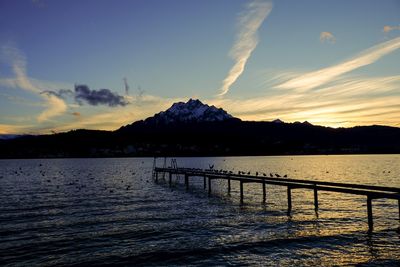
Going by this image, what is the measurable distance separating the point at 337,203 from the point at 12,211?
2982 cm

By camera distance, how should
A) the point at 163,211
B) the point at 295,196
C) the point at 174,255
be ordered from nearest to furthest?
the point at 174,255 < the point at 163,211 < the point at 295,196

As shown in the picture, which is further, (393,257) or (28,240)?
(28,240)

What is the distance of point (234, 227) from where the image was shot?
22.3 meters

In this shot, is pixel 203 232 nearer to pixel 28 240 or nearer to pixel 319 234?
pixel 319 234

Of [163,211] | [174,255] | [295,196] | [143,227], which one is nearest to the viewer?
[174,255]

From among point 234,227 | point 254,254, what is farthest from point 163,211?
point 254,254

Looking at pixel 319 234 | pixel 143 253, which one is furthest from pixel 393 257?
pixel 143 253

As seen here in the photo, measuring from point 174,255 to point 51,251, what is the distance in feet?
20.6

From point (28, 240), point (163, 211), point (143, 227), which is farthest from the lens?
point (163, 211)

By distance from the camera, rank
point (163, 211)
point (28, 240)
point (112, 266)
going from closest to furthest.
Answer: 1. point (112, 266)
2. point (28, 240)
3. point (163, 211)

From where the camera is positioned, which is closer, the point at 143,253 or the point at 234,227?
the point at 143,253

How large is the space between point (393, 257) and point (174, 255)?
A: 10044 mm

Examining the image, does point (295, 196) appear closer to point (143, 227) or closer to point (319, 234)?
point (319, 234)

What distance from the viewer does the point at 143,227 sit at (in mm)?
22656
